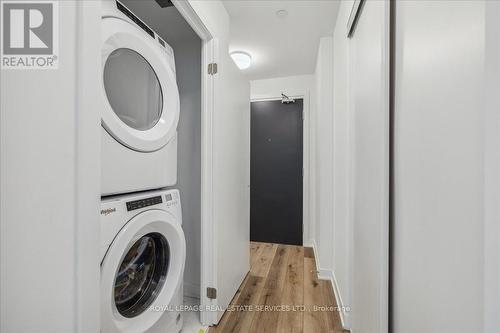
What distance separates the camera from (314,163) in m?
3.01

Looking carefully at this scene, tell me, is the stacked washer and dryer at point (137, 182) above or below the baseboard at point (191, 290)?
above

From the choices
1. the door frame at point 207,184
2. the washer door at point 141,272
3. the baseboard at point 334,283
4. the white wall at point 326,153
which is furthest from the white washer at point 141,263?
the white wall at point 326,153

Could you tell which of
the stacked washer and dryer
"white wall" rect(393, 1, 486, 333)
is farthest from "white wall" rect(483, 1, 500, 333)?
the stacked washer and dryer

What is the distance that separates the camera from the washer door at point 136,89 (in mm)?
A: 915

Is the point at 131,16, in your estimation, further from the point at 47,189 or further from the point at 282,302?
the point at 282,302

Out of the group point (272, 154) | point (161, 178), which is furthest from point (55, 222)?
point (272, 154)

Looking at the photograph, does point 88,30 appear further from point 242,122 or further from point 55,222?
point 242,122

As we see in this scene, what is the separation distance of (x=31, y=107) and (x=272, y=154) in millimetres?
2750

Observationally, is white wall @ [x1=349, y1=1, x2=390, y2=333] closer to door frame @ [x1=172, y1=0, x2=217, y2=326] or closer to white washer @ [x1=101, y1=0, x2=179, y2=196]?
door frame @ [x1=172, y1=0, x2=217, y2=326]

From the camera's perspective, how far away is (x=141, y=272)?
1.19 m

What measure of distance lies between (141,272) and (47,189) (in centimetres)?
79

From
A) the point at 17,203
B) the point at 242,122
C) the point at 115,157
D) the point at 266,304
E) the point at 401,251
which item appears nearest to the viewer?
the point at 17,203

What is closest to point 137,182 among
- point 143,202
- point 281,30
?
point 143,202

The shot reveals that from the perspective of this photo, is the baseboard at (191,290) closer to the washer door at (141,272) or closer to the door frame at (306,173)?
the washer door at (141,272)
